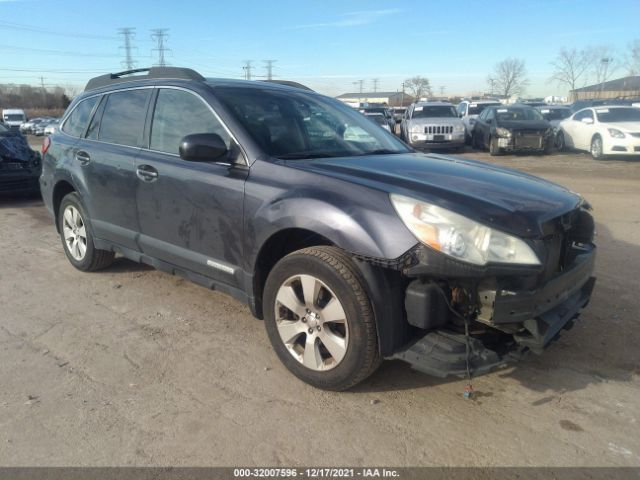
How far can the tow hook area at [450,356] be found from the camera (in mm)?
2557

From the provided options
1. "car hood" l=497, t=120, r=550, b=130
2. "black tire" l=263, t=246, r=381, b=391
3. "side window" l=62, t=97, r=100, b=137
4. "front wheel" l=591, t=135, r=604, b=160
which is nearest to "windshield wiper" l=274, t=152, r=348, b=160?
"black tire" l=263, t=246, r=381, b=391

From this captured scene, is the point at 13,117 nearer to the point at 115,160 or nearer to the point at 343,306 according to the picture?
the point at 115,160

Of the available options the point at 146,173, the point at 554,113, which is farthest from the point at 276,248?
the point at 554,113

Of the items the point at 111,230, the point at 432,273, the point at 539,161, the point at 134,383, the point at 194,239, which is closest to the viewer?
the point at 432,273

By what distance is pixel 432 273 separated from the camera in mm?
2488

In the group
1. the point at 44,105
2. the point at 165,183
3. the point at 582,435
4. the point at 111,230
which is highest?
the point at 44,105

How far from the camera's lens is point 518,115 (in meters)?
16.7

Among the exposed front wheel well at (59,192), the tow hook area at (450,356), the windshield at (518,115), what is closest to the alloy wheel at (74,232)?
the exposed front wheel well at (59,192)

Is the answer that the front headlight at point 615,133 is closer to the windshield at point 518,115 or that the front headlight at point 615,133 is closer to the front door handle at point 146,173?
the windshield at point 518,115

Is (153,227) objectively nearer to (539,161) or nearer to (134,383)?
(134,383)

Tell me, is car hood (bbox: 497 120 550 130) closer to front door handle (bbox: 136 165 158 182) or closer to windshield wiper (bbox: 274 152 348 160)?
windshield wiper (bbox: 274 152 348 160)

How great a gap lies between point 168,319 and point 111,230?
3.35 ft

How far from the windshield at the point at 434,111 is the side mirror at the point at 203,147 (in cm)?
1546

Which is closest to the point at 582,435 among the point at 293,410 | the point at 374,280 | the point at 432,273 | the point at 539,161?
the point at 432,273
